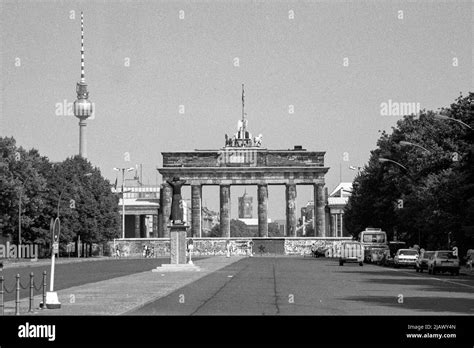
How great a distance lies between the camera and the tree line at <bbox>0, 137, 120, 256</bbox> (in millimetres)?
87750

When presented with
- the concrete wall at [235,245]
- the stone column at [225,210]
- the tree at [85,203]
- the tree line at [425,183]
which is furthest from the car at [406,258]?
the stone column at [225,210]

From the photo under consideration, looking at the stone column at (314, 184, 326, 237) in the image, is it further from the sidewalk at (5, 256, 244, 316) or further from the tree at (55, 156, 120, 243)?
the sidewalk at (5, 256, 244, 316)

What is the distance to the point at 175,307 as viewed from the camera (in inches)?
1132

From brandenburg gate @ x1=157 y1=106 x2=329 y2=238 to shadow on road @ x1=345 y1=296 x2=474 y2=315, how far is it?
138733mm

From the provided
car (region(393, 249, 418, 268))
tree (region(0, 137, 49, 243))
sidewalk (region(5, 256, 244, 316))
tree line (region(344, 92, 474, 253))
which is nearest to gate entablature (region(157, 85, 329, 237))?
tree line (region(344, 92, 474, 253))

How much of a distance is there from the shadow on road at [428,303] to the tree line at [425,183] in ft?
62.7

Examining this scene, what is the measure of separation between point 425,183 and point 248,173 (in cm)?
9821

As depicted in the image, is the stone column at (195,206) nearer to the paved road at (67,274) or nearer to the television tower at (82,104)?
the television tower at (82,104)

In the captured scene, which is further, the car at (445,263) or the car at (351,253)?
the car at (351,253)

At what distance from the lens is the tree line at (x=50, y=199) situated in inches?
3455
